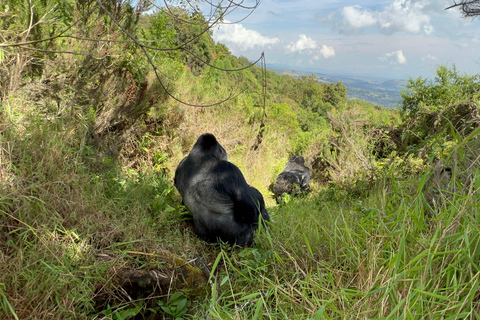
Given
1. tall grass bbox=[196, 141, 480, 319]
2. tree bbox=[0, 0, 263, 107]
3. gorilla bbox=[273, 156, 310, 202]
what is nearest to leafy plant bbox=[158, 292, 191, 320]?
tall grass bbox=[196, 141, 480, 319]

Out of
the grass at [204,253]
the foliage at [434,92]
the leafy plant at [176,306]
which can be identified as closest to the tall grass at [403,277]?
the grass at [204,253]

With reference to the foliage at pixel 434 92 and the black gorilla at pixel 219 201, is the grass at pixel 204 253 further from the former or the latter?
the foliage at pixel 434 92

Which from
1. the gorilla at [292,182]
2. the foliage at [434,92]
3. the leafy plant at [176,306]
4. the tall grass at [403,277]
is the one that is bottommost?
the gorilla at [292,182]

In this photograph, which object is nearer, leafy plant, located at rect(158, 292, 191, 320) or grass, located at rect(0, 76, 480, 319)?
grass, located at rect(0, 76, 480, 319)

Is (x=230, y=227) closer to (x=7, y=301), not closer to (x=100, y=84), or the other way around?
(x=7, y=301)

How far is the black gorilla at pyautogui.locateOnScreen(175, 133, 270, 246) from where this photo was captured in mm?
2631

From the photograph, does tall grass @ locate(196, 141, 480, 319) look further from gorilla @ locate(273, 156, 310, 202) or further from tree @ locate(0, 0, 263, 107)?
gorilla @ locate(273, 156, 310, 202)

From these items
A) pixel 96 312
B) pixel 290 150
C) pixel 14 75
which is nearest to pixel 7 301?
pixel 96 312

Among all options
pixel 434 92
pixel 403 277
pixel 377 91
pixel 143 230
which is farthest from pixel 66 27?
pixel 377 91

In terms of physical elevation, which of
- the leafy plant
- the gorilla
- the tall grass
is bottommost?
the gorilla

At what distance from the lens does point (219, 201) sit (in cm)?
264

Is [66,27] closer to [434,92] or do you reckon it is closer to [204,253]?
[204,253]

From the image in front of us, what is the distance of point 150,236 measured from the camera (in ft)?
7.66

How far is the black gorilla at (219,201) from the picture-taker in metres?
2.63
